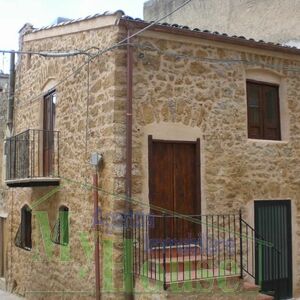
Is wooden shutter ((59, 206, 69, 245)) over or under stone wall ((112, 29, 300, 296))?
under

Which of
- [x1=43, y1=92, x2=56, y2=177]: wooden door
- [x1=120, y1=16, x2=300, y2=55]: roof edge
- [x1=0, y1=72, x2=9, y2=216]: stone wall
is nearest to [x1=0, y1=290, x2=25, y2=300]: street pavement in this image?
[x1=0, y1=72, x2=9, y2=216]: stone wall

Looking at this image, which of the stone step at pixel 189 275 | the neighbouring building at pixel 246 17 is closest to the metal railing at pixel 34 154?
the stone step at pixel 189 275

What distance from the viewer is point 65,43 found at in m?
10.3

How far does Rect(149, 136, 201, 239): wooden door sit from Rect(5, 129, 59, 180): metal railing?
2869mm

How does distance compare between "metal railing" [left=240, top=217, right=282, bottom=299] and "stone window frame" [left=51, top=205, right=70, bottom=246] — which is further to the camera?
"stone window frame" [left=51, top=205, right=70, bottom=246]

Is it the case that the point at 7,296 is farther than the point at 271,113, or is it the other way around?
the point at 7,296

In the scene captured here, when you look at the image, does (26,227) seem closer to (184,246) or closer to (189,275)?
(184,246)

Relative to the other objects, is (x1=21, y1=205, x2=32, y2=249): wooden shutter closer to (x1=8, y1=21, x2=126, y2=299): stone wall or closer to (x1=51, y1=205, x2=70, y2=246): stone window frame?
(x1=8, y1=21, x2=126, y2=299): stone wall

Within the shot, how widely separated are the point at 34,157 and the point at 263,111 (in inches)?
207

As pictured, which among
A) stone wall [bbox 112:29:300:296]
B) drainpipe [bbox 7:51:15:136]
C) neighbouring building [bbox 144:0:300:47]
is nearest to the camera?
stone wall [bbox 112:29:300:296]

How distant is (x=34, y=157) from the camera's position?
11.5m

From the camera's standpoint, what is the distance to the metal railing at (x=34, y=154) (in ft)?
36.2

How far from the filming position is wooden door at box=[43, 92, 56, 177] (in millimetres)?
11003

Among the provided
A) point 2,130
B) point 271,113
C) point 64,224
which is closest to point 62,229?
point 64,224
